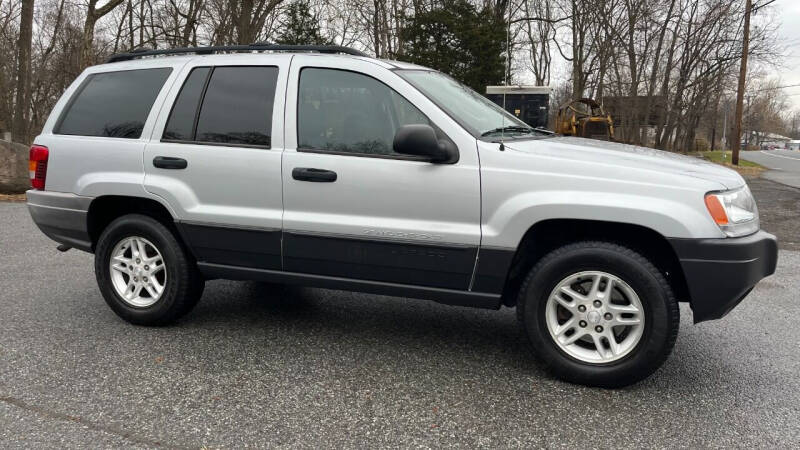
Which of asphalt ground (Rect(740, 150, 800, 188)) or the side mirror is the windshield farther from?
asphalt ground (Rect(740, 150, 800, 188))

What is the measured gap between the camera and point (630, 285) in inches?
125

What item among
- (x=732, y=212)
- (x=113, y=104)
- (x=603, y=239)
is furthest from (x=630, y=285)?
(x=113, y=104)

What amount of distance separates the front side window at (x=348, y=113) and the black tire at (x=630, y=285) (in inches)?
43.5

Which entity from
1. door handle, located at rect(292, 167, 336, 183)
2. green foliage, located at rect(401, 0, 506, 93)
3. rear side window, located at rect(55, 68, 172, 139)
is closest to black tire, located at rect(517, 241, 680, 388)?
door handle, located at rect(292, 167, 336, 183)

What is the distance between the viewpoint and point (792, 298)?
17.2 feet

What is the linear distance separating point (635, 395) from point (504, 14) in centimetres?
3287

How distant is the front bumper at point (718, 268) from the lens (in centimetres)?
303

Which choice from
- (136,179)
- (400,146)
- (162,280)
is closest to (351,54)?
(400,146)

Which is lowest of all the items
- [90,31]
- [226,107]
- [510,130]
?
[510,130]

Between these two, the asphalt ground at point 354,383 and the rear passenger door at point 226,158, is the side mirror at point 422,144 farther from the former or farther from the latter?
the asphalt ground at point 354,383

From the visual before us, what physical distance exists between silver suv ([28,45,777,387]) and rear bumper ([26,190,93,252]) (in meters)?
0.01

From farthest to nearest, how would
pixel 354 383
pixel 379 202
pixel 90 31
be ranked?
pixel 90 31 → pixel 379 202 → pixel 354 383

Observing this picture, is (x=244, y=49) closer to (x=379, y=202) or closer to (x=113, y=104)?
(x=113, y=104)

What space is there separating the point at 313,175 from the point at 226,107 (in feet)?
2.84
